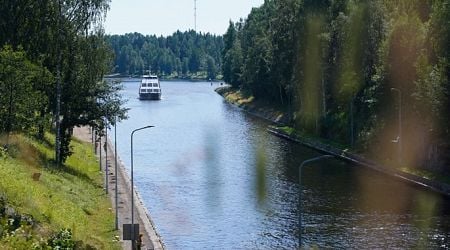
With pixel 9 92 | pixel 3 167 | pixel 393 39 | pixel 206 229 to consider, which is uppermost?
pixel 393 39

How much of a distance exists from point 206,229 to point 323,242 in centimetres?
769

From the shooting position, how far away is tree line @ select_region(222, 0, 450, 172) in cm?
5972

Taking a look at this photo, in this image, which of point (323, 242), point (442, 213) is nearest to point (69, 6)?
point (323, 242)

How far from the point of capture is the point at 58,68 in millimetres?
52594

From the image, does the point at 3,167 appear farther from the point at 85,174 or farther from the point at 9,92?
the point at 85,174

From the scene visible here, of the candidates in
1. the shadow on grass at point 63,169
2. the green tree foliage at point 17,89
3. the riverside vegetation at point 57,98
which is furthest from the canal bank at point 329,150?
the green tree foliage at point 17,89

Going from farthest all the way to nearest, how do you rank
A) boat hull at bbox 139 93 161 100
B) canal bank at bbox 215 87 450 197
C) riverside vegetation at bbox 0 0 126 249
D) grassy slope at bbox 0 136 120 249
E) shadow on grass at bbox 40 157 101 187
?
boat hull at bbox 139 93 161 100 → canal bank at bbox 215 87 450 197 → shadow on grass at bbox 40 157 101 187 → riverside vegetation at bbox 0 0 126 249 → grassy slope at bbox 0 136 120 249

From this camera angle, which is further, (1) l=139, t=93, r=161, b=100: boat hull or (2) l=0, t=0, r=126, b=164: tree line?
(1) l=139, t=93, r=161, b=100: boat hull

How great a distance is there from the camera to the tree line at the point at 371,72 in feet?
196

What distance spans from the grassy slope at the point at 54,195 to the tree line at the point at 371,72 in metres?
27.6

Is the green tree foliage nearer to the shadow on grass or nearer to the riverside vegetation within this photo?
the riverside vegetation

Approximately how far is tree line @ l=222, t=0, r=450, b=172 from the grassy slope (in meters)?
27.6

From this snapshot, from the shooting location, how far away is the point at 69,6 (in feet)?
176

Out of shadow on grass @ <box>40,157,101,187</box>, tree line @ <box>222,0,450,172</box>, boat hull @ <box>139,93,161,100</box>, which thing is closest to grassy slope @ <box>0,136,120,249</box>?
shadow on grass @ <box>40,157,101,187</box>
